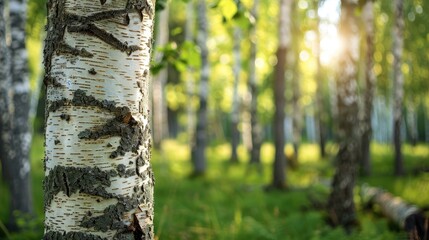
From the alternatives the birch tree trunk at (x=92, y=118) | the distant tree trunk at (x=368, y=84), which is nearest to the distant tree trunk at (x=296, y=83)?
the distant tree trunk at (x=368, y=84)

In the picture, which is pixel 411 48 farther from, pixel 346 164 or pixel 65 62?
pixel 65 62

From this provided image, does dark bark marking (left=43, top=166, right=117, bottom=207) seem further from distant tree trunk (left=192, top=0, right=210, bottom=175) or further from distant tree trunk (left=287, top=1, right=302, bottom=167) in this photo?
distant tree trunk (left=287, top=1, right=302, bottom=167)

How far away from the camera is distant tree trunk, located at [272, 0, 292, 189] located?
29.3 feet

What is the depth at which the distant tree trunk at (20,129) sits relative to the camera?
17.6 feet

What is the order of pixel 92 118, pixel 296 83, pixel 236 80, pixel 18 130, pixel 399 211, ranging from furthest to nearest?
pixel 236 80 < pixel 296 83 < pixel 399 211 < pixel 18 130 < pixel 92 118

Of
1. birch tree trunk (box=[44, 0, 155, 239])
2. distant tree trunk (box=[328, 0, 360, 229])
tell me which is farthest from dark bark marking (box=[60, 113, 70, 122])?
distant tree trunk (box=[328, 0, 360, 229])

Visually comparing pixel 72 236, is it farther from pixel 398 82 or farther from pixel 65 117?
pixel 398 82

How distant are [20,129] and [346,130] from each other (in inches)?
170

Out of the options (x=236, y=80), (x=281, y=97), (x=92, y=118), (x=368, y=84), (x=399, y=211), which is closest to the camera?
(x=92, y=118)

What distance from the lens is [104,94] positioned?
1.66 metres

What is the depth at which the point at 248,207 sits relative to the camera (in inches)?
273

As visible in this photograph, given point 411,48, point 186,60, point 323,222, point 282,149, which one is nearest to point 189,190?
point 282,149

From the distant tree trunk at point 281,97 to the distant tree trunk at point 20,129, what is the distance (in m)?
5.07

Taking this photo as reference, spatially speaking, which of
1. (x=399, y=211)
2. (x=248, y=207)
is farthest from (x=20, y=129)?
(x=399, y=211)
